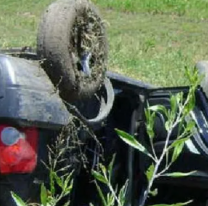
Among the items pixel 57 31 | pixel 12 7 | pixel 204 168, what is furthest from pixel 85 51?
pixel 12 7

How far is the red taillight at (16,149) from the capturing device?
377 centimetres

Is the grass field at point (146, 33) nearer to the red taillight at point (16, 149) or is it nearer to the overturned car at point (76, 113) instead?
the overturned car at point (76, 113)

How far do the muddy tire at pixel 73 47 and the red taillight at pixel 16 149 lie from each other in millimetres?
374

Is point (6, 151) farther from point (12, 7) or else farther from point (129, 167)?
point (12, 7)

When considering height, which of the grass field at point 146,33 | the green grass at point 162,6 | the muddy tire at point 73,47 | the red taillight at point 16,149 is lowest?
the grass field at point 146,33

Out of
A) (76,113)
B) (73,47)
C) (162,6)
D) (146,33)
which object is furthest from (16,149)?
(162,6)

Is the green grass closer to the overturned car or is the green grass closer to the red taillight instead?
the overturned car

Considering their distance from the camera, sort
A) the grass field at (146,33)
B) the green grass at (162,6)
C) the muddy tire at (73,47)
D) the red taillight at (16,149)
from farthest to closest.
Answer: the green grass at (162,6) → the grass field at (146,33) → the muddy tire at (73,47) → the red taillight at (16,149)

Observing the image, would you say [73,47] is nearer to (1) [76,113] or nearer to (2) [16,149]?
(1) [76,113]

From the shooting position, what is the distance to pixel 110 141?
521cm

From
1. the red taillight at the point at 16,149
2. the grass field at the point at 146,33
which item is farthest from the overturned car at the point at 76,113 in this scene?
the grass field at the point at 146,33

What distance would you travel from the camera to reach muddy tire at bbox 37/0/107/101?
13.7 ft

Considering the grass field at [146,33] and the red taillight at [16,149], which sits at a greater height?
the red taillight at [16,149]

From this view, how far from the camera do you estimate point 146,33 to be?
2328cm
